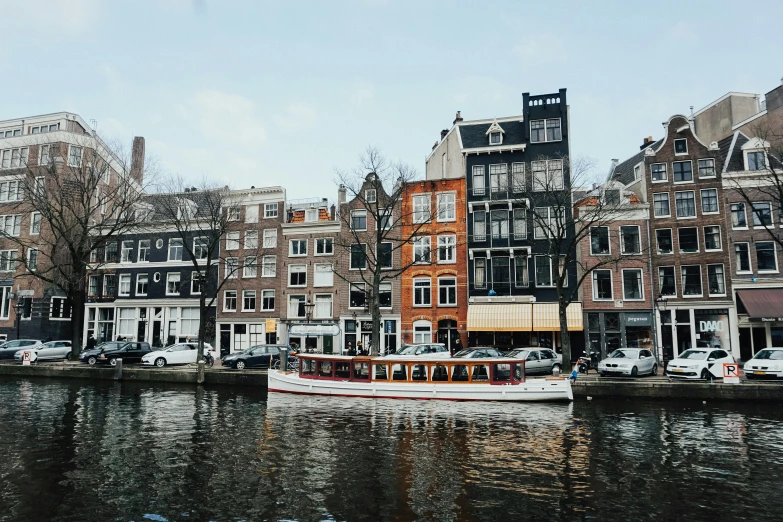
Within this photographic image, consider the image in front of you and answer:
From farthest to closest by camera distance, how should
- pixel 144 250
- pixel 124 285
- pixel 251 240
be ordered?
pixel 144 250
pixel 124 285
pixel 251 240

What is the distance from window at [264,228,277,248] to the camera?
5178 cm

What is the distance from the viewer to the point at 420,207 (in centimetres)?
4894

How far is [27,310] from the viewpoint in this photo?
5488 cm

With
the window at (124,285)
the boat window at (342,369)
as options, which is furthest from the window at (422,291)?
the window at (124,285)

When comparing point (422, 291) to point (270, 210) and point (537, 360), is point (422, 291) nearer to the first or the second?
point (537, 360)

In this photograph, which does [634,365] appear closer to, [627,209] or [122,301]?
[627,209]

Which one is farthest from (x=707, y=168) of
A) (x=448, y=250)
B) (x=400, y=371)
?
(x=400, y=371)

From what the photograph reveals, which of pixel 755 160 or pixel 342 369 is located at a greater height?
pixel 755 160

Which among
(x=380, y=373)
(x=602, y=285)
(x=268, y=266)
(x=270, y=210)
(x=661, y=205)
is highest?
(x=270, y=210)

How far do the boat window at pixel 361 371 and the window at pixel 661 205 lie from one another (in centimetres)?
2855

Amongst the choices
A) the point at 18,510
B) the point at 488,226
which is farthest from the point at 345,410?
the point at 488,226

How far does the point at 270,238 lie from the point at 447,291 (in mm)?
18291

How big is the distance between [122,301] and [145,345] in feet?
45.4

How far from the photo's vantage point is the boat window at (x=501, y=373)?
2914 centimetres
